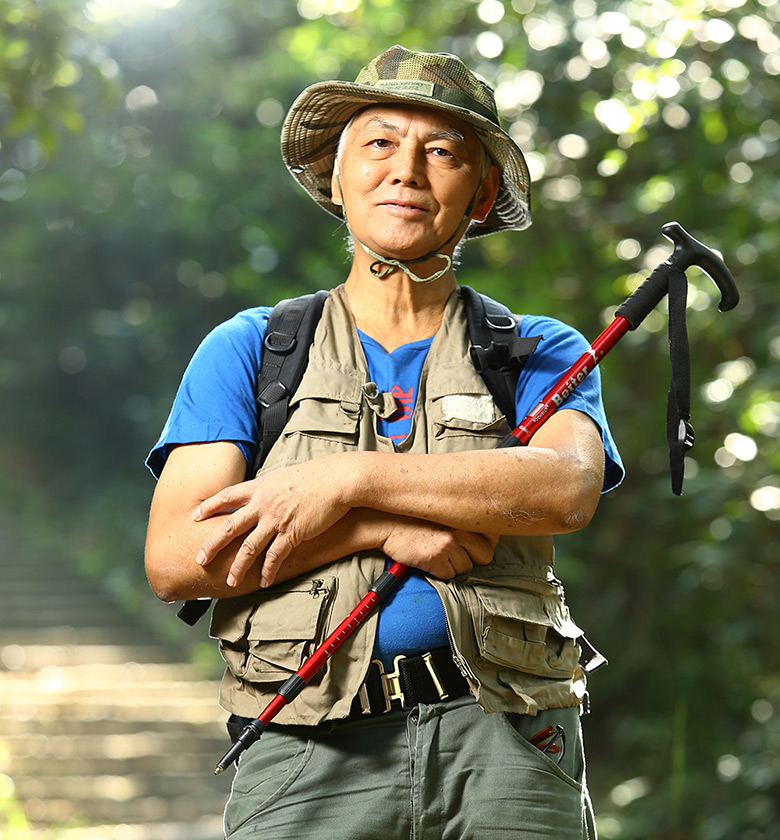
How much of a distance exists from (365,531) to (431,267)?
0.56 meters

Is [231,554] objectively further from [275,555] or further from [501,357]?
[501,357]

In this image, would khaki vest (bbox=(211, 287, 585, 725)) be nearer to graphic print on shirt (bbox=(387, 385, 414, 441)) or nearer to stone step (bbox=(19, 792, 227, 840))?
graphic print on shirt (bbox=(387, 385, 414, 441))

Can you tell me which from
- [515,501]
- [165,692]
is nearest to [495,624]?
[515,501]

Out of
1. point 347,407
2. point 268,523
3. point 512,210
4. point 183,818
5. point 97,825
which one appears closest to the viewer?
point 268,523

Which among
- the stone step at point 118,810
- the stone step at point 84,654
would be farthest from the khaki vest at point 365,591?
the stone step at point 84,654

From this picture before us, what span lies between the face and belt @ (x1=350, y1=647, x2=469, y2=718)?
0.73 m

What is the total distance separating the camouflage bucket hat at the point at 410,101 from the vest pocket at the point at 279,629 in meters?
0.88

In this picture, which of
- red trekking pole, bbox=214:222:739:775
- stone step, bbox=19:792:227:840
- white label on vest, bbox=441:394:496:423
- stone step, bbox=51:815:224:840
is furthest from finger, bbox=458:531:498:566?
stone step, bbox=19:792:227:840

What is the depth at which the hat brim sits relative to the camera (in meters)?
Result: 1.92

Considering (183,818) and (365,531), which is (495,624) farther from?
(183,818)

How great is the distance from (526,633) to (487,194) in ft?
2.86

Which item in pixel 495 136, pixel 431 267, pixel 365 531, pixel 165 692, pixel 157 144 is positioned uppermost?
pixel 495 136

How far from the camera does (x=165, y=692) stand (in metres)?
8.78

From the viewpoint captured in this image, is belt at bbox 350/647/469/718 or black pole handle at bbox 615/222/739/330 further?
black pole handle at bbox 615/222/739/330
